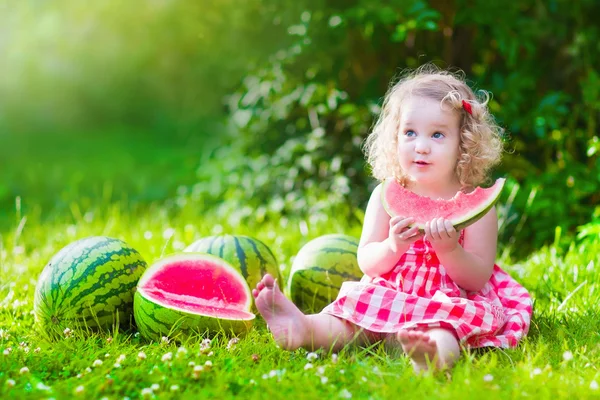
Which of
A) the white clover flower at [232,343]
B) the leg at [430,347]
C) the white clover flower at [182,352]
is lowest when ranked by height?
the white clover flower at [232,343]

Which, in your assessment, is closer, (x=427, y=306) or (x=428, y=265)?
(x=427, y=306)

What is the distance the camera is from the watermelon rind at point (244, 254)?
3578 mm

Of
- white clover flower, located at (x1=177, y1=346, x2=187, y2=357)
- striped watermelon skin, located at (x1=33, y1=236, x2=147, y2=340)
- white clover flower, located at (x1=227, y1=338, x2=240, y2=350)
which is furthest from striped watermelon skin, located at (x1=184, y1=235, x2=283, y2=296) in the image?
white clover flower, located at (x1=177, y1=346, x2=187, y2=357)

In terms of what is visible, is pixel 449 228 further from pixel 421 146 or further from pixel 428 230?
pixel 421 146

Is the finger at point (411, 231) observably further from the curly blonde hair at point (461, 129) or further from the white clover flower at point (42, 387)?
the white clover flower at point (42, 387)

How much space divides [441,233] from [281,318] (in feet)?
2.40

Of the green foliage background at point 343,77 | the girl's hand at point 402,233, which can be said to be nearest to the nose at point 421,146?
the girl's hand at point 402,233

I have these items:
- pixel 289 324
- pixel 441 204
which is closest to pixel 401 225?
pixel 441 204

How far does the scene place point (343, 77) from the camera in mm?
5621

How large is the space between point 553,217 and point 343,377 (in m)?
2.87

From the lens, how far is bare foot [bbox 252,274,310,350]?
2836 millimetres

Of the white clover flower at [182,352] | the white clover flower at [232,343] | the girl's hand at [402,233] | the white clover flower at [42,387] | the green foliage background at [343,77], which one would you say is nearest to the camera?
the white clover flower at [42,387]

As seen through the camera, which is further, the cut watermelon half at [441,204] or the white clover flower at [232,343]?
the white clover flower at [232,343]

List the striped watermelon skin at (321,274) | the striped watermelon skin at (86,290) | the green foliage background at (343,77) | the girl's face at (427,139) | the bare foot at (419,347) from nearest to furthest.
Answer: the bare foot at (419,347)
the girl's face at (427,139)
the striped watermelon skin at (86,290)
the striped watermelon skin at (321,274)
the green foliage background at (343,77)
